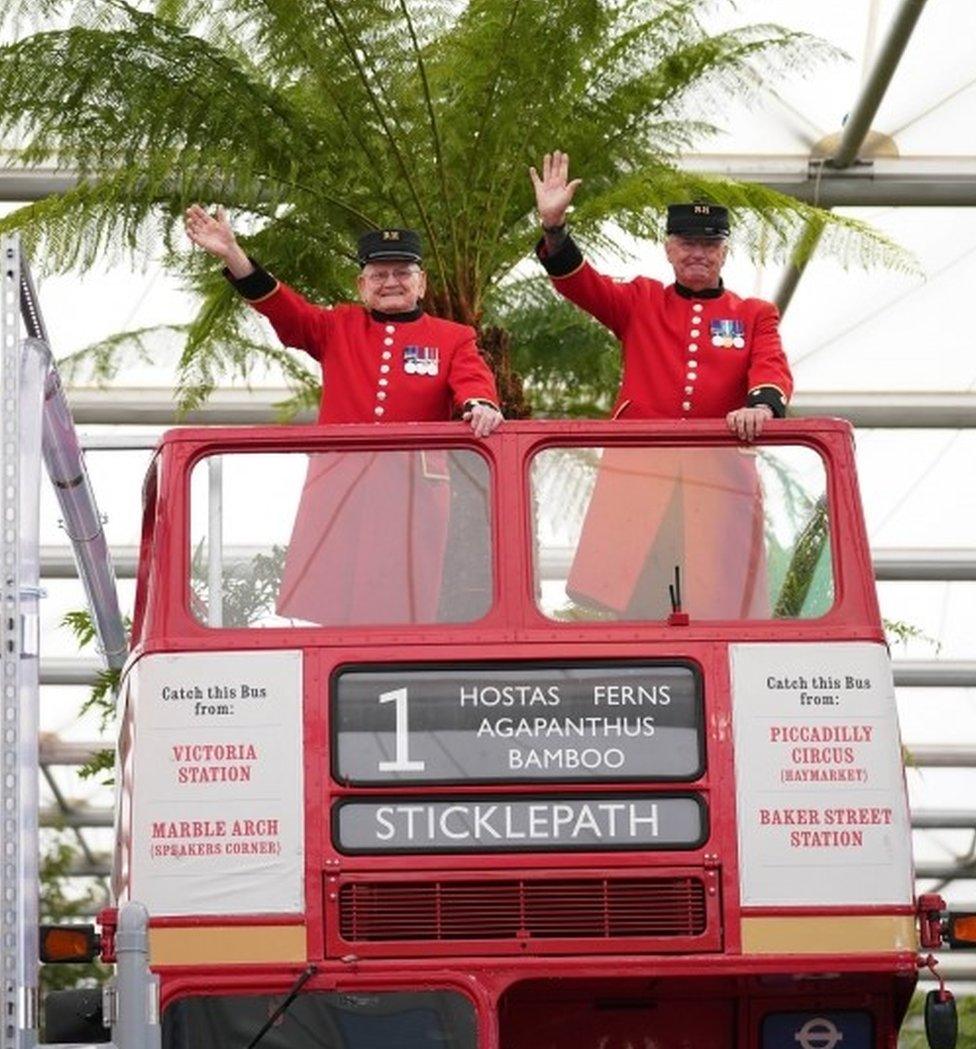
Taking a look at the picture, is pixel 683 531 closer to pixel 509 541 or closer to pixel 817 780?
pixel 509 541

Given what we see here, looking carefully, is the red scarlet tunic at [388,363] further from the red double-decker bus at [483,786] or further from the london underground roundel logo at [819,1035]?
the london underground roundel logo at [819,1035]

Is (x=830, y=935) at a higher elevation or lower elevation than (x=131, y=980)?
higher

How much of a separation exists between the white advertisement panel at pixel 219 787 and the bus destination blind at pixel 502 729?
0.68 feet

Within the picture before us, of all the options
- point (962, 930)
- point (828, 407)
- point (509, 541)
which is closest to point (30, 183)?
point (828, 407)

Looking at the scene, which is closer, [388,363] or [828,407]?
[388,363]

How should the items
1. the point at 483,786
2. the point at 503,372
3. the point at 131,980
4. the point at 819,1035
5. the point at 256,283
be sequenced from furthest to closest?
the point at 503,372 < the point at 256,283 < the point at 819,1035 < the point at 483,786 < the point at 131,980

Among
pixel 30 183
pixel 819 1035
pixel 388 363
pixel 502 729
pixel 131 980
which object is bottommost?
pixel 819 1035

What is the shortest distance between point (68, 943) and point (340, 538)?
65.7 inches

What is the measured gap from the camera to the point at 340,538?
10.1 m

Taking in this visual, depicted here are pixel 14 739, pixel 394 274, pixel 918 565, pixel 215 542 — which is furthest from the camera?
pixel 918 565

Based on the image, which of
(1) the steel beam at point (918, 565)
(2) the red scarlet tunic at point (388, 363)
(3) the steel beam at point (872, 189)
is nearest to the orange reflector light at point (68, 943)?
(2) the red scarlet tunic at point (388, 363)

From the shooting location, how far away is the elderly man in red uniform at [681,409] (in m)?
10.0

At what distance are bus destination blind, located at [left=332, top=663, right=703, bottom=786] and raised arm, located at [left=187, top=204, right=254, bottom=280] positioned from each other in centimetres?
181

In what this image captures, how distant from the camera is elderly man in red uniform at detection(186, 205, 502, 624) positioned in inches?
392
